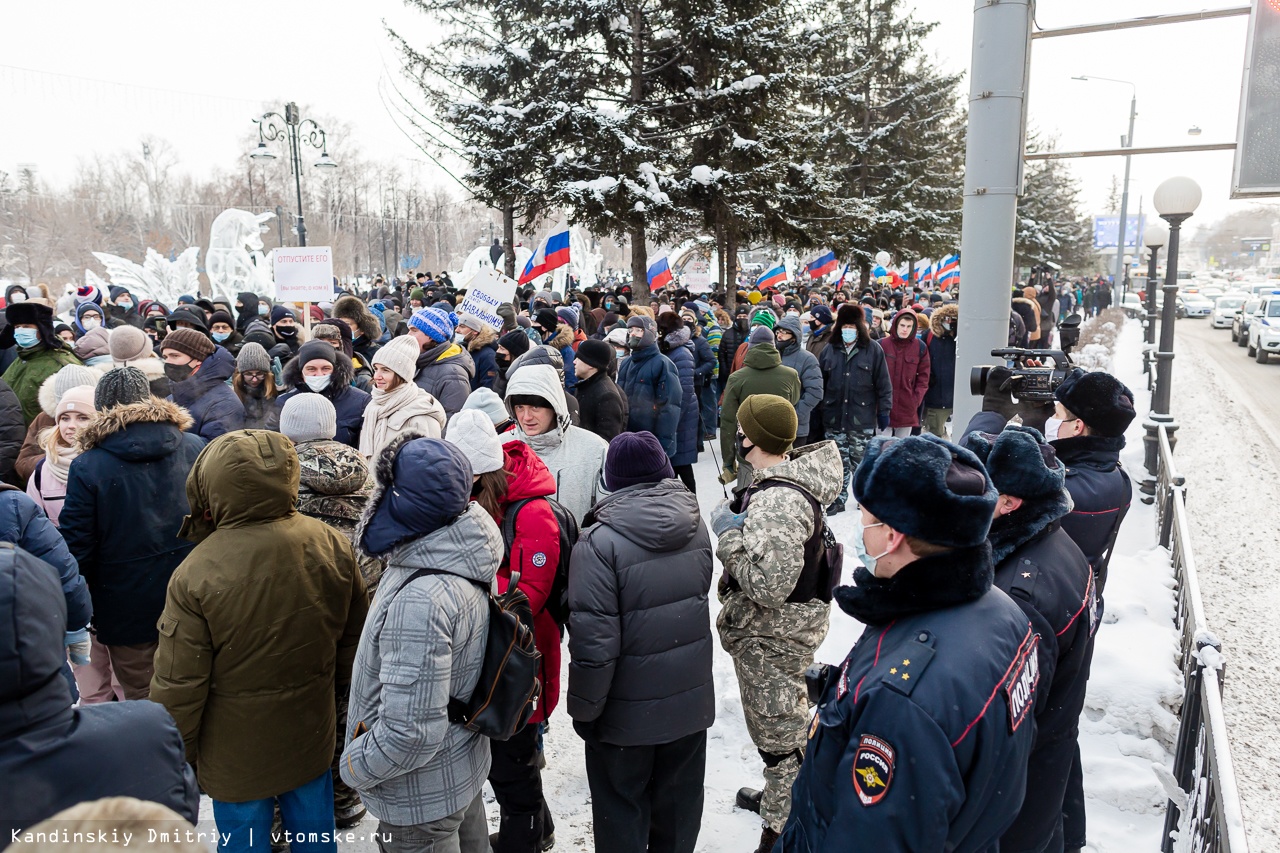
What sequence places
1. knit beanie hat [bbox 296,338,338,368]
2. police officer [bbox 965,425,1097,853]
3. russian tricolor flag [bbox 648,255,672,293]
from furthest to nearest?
russian tricolor flag [bbox 648,255,672,293]
knit beanie hat [bbox 296,338,338,368]
police officer [bbox 965,425,1097,853]

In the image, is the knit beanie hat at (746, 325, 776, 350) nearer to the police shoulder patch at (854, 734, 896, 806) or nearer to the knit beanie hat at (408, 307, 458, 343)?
the knit beanie hat at (408, 307, 458, 343)

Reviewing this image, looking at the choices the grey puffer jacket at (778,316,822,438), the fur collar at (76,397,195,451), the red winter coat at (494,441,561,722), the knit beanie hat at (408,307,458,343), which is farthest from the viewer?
the grey puffer jacket at (778,316,822,438)

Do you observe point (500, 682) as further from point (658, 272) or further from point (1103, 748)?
point (658, 272)

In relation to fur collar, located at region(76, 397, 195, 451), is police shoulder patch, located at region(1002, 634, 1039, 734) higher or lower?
lower

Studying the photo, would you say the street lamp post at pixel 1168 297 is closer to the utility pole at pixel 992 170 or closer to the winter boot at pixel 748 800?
the utility pole at pixel 992 170

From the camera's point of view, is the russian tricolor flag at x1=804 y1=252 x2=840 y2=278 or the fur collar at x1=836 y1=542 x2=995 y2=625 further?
the russian tricolor flag at x1=804 y1=252 x2=840 y2=278

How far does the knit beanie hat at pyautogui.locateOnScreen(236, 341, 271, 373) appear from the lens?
6004 millimetres

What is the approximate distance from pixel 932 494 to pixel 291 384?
5.15 meters

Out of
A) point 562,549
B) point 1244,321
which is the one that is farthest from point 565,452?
point 1244,321

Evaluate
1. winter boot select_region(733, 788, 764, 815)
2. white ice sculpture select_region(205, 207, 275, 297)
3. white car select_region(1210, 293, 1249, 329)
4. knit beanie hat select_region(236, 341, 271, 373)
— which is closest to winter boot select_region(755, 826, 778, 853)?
winter boot select_region(733, 788, 764, 815)

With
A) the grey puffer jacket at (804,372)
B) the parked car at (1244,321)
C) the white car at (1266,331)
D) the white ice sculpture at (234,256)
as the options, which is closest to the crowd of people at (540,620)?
the grey puffer jacket at (804,372)

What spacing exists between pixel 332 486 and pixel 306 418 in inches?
15.8

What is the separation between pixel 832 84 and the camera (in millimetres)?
21781

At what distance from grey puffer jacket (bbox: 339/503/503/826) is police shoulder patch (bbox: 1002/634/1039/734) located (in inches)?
61.9
